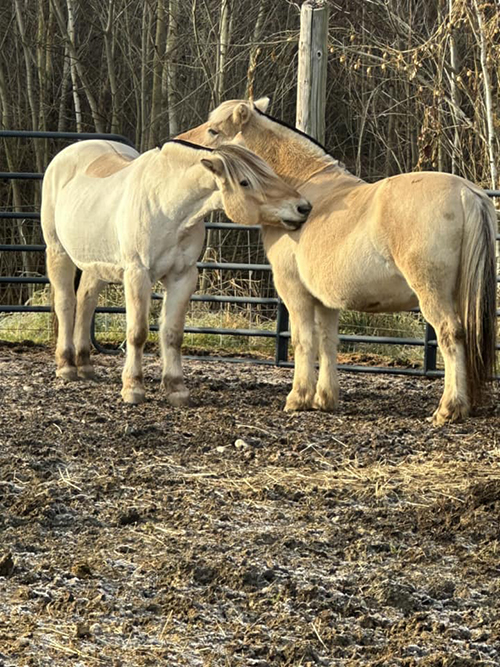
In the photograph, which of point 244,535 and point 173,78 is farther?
point 173,78

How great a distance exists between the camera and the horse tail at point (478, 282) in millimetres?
5316

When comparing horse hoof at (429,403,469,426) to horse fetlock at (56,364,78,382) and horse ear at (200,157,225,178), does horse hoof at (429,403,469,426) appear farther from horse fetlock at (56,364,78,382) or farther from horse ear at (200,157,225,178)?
horse fetlock at (56,364,78,382)

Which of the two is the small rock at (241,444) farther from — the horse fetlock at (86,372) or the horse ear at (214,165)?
the horse fetlock at (86,372)

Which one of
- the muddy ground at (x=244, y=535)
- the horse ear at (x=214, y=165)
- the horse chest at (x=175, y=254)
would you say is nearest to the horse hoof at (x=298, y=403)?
the muddy ground at (x=244, y=535)

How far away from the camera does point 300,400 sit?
19.9ft

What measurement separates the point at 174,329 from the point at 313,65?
8.36 feet

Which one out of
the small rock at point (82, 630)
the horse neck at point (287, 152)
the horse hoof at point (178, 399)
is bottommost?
the small rock at point (82, 630)

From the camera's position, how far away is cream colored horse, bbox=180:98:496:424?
5320 mm

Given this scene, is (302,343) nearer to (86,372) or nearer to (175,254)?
(175,254)

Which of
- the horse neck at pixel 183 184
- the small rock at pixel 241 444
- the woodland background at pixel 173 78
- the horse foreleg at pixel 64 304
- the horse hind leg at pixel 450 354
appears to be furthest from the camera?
the woodland background at pixel 173 78

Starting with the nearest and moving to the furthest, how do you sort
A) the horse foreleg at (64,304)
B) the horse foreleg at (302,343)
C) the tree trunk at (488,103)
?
the horse foreleg at (302,343)
the horse foreleg at (64,304)
the tree trunk at (488,103)

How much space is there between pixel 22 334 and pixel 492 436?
4.99 m

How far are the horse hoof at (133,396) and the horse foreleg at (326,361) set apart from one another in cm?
99

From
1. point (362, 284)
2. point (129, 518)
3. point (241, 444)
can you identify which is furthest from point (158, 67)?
point (129, 518)
